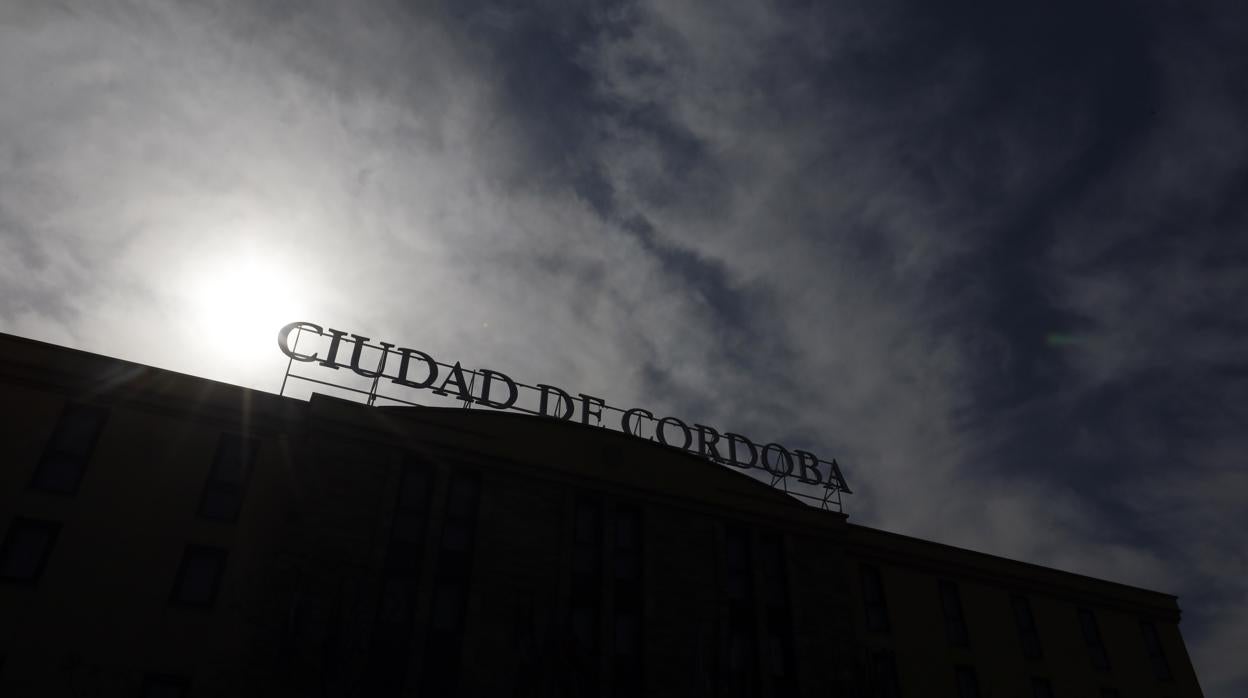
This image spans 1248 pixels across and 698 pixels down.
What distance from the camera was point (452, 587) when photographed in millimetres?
31703

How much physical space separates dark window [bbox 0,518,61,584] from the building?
0.06 meters

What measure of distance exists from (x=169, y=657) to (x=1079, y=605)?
4508 cm

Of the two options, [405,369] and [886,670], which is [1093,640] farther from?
[405,369]

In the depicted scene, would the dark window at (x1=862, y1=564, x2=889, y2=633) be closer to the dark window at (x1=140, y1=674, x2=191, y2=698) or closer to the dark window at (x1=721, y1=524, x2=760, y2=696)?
the dark window at (x1=721, y1=524, x2=760, y2=696)

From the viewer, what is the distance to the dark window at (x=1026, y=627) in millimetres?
43406

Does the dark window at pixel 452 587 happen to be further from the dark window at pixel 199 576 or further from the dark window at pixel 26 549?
the dark window at pixel 26 549

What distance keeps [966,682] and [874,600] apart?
227 inches

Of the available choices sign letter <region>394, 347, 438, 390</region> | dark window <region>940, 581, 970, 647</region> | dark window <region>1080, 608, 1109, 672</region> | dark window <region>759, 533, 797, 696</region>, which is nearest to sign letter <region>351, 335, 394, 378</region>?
sign letter <region>394, 347, 438, 390</region>

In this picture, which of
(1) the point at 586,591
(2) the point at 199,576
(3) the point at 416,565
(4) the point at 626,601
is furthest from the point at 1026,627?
(2) the point at 199,576

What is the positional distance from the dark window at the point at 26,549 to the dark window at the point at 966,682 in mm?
38194

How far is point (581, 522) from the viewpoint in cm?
3578

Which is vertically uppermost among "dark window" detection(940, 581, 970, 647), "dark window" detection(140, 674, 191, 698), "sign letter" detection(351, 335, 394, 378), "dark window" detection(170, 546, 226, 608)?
"sign letter" detection(351, 335, 394, 378)

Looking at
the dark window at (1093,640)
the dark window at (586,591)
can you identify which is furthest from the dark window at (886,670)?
the dark window at (1093,640)

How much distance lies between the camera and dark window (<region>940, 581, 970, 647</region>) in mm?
41656
